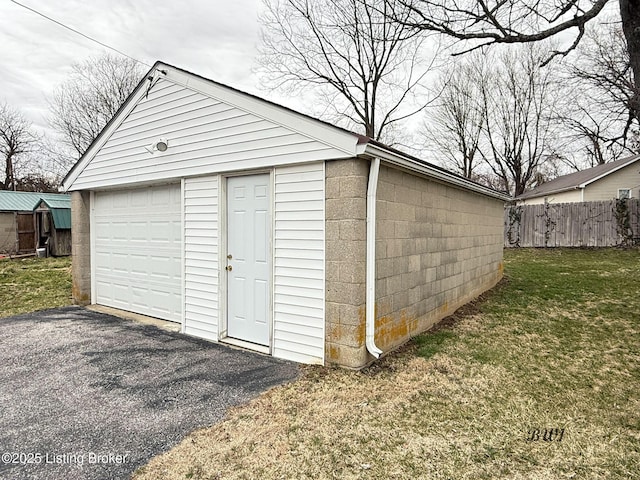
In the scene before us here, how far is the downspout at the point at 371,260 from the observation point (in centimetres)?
400

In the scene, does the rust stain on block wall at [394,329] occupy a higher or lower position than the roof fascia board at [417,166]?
lower

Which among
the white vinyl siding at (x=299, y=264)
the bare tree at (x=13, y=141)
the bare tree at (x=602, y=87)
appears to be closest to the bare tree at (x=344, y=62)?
the bare tree at (x=602, y=87)

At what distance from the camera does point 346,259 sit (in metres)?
3.98

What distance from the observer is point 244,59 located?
47.4 ft

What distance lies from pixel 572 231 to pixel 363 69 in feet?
37.0

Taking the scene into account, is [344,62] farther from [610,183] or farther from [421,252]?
[610,183]

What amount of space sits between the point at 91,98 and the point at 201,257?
2318 centimetres

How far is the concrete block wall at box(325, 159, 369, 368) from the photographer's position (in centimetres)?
394

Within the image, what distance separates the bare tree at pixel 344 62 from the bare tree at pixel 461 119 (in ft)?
17.3

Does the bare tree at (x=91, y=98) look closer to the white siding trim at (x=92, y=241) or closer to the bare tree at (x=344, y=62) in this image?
the bare tree at (x=344, y=62)

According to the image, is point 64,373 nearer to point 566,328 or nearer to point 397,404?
point 397,404

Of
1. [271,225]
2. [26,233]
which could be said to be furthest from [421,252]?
[26,233]

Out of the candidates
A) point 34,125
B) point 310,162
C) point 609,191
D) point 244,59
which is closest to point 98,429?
point 310,162

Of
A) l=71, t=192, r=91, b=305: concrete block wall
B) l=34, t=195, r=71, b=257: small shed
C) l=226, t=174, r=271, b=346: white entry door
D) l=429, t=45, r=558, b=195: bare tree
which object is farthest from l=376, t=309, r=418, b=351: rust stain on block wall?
l=429, t=45, r=558, b=195: bare tree
